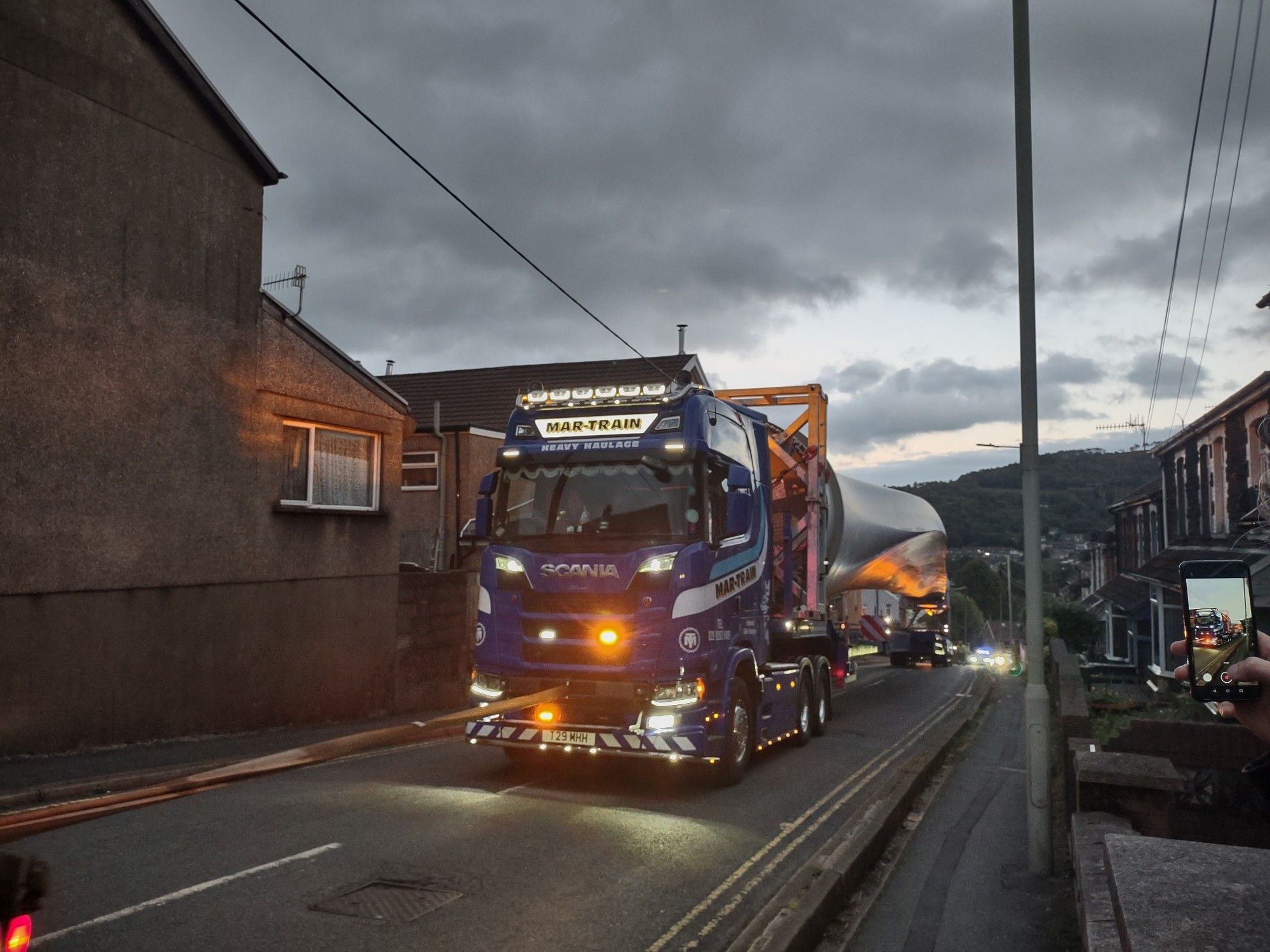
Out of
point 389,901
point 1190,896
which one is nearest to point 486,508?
point 389,901

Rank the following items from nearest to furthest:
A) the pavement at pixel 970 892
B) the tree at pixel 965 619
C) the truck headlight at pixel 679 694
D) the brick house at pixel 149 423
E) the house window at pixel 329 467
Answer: the pavement at pixel 970 892, the truck headlight at pixel 679 694, the brick house at pixel 149 423, the house window at pixel 329 467, the tree at pixel 965 619

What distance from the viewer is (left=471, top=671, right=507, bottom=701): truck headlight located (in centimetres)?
→ 1016

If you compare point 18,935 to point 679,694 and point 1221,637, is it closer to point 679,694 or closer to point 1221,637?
point 1221,637

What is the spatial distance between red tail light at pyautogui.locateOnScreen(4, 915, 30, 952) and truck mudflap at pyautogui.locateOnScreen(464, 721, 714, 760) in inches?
272

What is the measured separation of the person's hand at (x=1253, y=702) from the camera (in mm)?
2627

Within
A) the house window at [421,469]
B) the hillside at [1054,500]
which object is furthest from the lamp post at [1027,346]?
the hillside at [1054,500]

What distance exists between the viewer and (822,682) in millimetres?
15250

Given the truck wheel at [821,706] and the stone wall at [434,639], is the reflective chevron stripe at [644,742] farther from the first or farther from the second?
the stone wall at [434,639]

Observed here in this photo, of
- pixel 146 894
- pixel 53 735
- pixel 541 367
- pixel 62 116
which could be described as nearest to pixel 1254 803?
pixel 146 894

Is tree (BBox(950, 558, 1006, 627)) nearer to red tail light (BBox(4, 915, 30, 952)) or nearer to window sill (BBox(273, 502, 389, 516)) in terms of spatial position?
window sill (BBox(273, 502, 389, 516))

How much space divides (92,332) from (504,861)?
28.4ft

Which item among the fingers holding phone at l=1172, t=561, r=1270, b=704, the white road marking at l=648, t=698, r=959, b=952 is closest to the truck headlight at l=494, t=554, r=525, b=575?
the white road marking at l=648, t=698, r=959, b=952

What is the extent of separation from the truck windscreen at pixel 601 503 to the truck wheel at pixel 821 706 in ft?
19.2

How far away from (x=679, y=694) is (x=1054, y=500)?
374 ft
